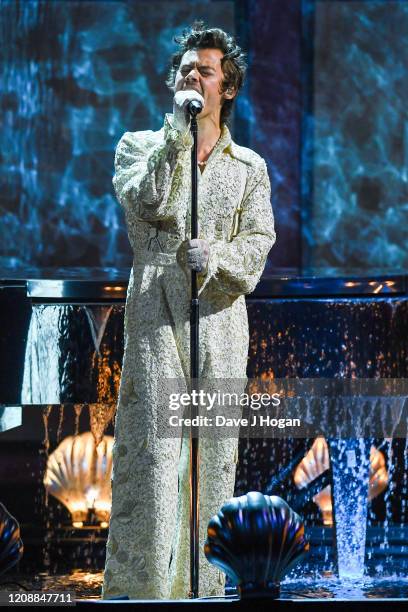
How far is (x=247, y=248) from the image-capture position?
3213mm

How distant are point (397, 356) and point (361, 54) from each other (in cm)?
283

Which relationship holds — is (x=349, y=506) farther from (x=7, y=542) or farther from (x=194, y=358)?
(x=7, y=542)

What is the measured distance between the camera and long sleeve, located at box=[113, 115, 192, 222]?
3.09 metres

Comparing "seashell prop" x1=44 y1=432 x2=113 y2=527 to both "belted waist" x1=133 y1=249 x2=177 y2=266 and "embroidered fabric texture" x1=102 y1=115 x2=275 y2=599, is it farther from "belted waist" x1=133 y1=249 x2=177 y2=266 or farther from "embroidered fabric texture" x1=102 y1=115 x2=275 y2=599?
"belted waist" x1=133 y1=249 x2=177 y2=266

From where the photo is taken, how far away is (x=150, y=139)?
3.29 meters

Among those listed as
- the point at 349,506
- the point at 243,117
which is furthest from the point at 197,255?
the point at 243,117

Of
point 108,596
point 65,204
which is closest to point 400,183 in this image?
point 65,204

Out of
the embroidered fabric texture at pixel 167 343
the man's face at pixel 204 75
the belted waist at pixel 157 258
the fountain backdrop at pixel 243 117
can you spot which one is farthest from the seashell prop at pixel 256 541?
the fountain backdrop at pixel 243 117

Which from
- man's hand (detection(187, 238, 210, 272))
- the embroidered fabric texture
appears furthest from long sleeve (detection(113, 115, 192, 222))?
man's hand (detection(187, 238, 210, 272))

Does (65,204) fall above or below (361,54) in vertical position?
below

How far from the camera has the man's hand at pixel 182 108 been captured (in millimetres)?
3010

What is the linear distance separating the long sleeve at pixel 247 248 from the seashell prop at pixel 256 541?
79 centimetres

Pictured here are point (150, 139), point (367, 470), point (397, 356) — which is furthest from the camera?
point (367, 470)

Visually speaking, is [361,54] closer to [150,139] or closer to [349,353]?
[349,353]
